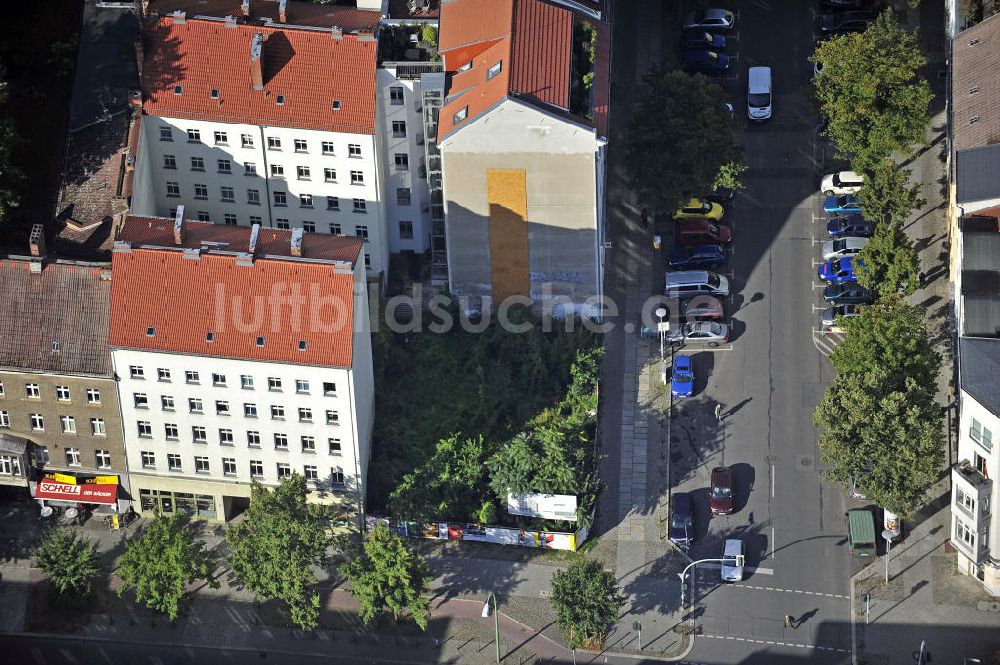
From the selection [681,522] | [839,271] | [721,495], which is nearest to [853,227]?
[839,271]

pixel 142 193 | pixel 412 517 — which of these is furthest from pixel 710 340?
pixel 142 193

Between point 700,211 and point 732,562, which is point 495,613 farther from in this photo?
point 700,211

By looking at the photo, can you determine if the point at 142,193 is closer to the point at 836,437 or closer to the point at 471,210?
the point at 471,210

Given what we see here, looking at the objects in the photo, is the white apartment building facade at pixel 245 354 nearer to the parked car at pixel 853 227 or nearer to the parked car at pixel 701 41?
the parked car at pixel 853 227

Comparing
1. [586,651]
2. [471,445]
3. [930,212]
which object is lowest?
[586,651]

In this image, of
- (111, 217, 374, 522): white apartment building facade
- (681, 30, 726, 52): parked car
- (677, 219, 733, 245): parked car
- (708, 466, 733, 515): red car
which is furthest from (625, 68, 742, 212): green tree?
(111, 217, 374, 522): white apartment building facade

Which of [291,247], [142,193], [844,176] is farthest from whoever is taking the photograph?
[844,176]

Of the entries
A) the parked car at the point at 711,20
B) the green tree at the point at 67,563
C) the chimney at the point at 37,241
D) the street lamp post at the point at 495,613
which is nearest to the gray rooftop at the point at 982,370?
the street lamp post at the point at 495,613
